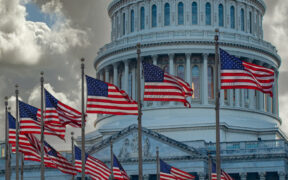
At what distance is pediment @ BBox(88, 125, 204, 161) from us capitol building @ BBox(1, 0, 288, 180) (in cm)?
11

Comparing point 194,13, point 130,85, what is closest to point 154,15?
point 194,13

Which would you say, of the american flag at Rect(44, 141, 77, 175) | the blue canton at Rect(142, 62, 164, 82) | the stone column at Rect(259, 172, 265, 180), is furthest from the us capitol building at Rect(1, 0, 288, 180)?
the blue canton at Rect(142, 62, 164, 82)

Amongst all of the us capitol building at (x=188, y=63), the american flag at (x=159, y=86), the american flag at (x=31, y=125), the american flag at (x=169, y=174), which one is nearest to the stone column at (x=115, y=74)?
the us capitol building at (x=188, y=63)

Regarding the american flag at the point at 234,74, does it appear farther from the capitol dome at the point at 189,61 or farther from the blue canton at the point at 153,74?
the capitol dome at the point at 189,61

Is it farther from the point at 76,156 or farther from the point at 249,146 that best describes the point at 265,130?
the point at 76,156

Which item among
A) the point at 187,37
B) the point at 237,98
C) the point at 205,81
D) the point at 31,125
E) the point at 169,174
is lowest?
the point at 169,174

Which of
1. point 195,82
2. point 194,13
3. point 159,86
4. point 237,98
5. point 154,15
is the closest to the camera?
point 159,86

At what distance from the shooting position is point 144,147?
89.1 metres

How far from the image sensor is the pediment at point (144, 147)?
87.4 metres

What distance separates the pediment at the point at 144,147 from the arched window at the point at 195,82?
15.0 m

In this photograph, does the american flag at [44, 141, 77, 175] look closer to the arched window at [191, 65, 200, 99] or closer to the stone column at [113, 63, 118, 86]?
the arched window at [191, 65, 200, 99]

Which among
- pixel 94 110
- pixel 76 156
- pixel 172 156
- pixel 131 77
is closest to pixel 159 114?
pixel 131 77

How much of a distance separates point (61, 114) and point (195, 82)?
166 feet

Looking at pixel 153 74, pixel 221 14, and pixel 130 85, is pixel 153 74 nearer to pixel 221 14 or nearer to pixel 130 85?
pixel 130 85
